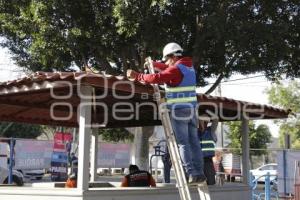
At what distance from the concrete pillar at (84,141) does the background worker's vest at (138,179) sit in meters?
2.17

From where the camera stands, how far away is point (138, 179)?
1048 centimetres

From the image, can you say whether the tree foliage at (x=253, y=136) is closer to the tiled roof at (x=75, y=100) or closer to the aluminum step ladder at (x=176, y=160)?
the tiled roof at (x=75, y=100)

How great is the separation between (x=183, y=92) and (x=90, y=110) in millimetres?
1918

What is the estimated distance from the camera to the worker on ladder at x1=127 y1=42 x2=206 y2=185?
7000 mm

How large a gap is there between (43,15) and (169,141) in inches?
316

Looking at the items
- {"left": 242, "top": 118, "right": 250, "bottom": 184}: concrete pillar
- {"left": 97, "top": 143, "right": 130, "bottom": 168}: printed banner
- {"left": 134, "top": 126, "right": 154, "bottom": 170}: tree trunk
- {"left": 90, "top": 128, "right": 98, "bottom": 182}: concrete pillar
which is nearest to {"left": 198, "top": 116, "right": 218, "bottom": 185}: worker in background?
{"left": 242, "top": 118, "right": 250, "bottom": 184}: concrete pillar

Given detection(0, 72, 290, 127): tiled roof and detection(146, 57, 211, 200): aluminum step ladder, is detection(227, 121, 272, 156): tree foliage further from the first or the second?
detection(146, 57, 211, 200): aluminum step ladder

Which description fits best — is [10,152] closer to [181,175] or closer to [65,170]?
[65,170]

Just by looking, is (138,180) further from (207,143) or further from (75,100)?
(75,100)

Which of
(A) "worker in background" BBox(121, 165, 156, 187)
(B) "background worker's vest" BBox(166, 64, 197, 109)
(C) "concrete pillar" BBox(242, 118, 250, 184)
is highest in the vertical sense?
(B) "background worker's vest" BBox(166, 64, 197, 109)

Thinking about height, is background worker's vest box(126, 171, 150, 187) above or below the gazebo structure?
below

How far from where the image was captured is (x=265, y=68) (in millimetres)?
15117

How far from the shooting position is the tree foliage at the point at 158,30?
1333cm

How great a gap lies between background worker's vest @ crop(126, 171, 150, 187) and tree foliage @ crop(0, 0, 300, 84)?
4.21 m
